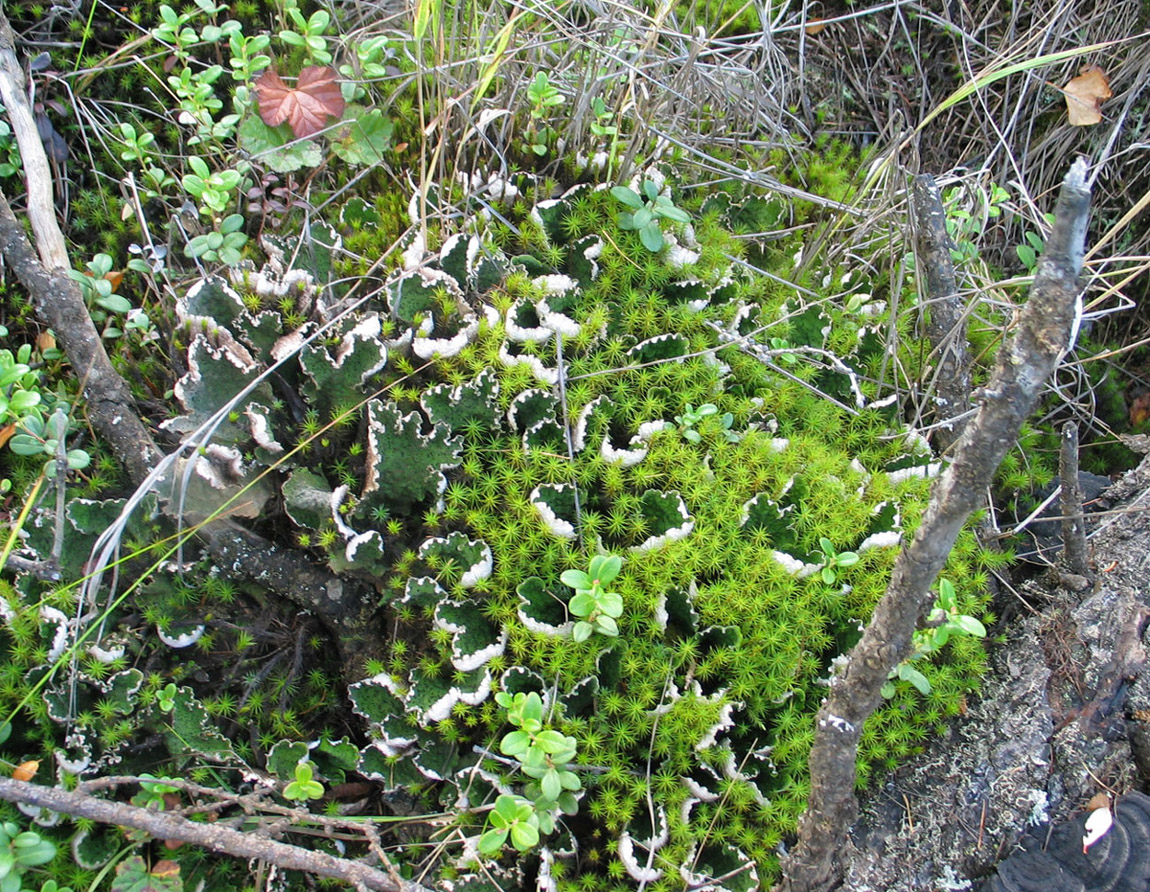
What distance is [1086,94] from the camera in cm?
370

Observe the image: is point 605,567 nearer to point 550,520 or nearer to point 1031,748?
point 550,520

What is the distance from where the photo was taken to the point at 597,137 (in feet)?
11.1

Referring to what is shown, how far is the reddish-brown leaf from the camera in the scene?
3123mm

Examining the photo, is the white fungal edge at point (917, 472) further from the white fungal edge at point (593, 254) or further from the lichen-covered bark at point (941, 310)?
the white fungal edge at point (593, 254)

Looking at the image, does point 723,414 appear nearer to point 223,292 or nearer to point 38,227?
point 223,292

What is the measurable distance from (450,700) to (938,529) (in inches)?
56.2

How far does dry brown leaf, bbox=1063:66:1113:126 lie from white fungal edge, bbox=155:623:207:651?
4.04 metres

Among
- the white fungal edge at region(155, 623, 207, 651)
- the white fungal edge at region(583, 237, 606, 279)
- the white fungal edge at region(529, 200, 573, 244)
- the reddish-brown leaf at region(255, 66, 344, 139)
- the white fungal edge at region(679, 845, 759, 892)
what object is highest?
the reddish-brown leaf at region(255, 66, 344, 139)

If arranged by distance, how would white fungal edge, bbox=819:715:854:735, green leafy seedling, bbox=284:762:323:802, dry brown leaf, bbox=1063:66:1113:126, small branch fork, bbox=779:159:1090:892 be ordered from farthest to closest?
dry brown leaf, bbox=1063:66:1113:126, green leafy seedling, bbox=284:762:323:802, white fungal edge, bbox=819:715:854:735, small branch fork, bbox=779:159:1090:892

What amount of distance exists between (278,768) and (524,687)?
2.43 feet

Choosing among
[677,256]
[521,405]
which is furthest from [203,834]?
[677,256]

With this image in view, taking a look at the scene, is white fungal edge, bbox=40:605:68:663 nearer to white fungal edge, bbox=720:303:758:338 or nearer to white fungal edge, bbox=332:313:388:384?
white fungal edge, bbox=332:313:388:384

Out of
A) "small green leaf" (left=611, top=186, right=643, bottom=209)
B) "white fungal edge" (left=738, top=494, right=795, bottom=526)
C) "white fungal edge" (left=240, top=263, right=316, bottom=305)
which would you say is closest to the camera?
"white fungal edge" (left=738, top=494, right=795, bottom=526)

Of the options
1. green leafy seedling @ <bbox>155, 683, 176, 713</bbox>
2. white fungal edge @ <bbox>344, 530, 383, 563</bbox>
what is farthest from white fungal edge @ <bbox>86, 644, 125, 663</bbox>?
white fungal edge @ <bbox>344, 530, 383, 563</bbox>
